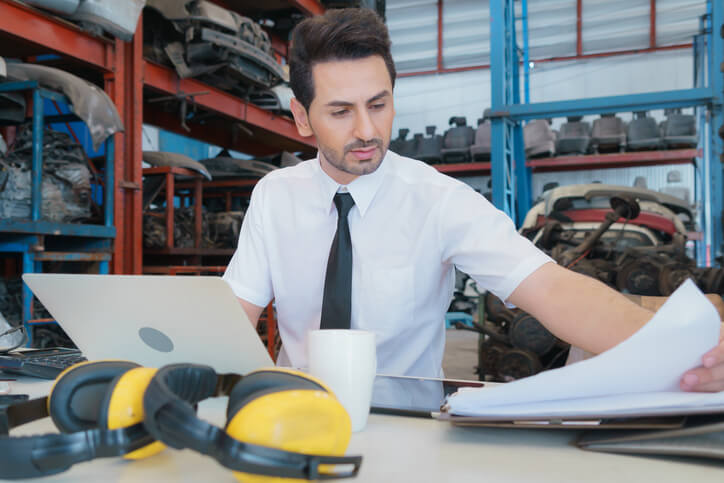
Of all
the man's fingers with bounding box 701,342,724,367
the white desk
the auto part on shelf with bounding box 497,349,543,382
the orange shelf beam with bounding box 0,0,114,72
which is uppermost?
the orange shelf beam with bounding box 0,0,114,72

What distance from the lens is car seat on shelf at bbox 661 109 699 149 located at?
261 inches

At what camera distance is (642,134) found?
6.86 m

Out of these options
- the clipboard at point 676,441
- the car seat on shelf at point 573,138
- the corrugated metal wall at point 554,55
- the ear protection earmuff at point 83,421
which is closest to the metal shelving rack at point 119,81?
the ear protection earmuff at point 83,421

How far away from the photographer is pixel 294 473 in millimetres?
406

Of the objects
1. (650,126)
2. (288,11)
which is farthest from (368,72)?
(650,126)

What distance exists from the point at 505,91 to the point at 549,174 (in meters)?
5.16

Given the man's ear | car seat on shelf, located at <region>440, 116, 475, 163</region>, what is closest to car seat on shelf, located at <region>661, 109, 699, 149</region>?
car seat on shelf, located at <region>440, 116, 475, 163</region>

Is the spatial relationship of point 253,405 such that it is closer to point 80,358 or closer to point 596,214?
point 80,358

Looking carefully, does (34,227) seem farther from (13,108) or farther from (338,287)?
(338,287)

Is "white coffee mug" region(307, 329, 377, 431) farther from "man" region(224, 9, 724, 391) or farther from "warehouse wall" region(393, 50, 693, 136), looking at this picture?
"warehouse wall" region(393, 50, 693, 136)

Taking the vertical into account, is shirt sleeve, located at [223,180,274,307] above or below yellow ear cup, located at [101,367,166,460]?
above

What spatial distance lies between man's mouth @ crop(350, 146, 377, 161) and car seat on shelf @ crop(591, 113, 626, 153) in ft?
21.5

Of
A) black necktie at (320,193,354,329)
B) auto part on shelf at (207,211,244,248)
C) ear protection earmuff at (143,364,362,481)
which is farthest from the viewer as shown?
auto part on shelf at (207,211,244,248)

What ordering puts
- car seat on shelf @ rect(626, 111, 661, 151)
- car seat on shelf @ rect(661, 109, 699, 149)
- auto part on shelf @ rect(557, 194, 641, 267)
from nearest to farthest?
auto part on shelf @ rect(557, 194, 641, 267) → car seat on shelf @ rect(661, 109, 699, 149) → car seat on shelf @ rect(626, 111, 661, 151)
